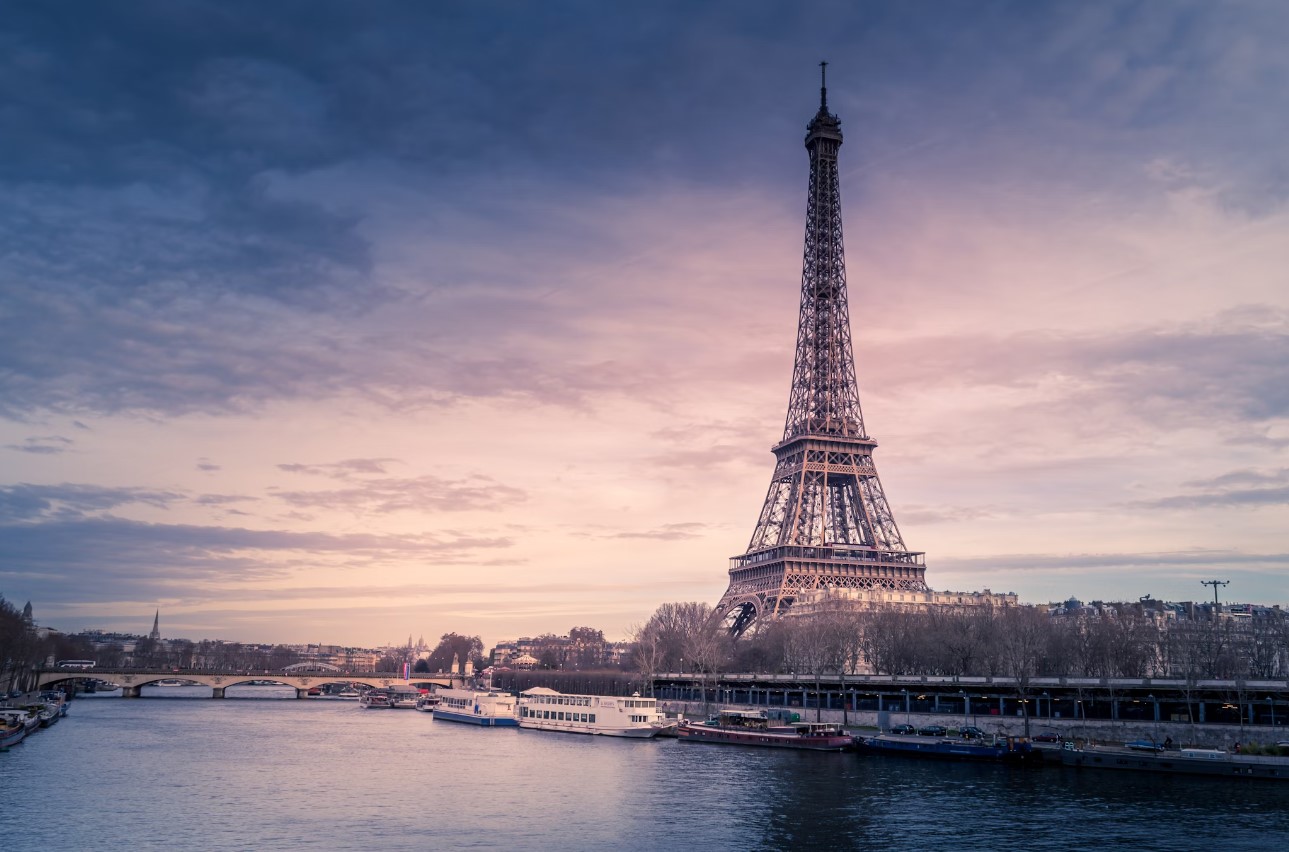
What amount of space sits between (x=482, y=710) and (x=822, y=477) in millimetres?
59525

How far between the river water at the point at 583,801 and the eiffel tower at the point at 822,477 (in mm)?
60998

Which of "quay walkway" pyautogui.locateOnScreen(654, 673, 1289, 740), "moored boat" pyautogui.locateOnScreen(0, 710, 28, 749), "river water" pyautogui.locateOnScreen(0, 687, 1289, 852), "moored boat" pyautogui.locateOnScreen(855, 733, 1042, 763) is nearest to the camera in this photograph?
"river water" pyautogui.locateOnScreen(0, 687, 1289, 852)

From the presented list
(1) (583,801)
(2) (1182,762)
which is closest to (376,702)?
(1) (583,801)

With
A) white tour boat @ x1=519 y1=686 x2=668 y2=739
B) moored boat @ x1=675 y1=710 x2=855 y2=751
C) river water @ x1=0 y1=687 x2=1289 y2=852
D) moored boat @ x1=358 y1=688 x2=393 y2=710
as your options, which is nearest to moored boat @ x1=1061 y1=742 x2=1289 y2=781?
river water @ x1=0 y1=687 x2=1289 y2=852

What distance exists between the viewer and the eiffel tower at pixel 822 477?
479ft

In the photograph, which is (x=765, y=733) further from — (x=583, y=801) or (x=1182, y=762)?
(x=583, y=801)

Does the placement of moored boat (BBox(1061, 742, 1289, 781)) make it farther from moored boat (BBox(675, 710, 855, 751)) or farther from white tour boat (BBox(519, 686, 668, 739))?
white tour boat (BBox(519, 686, 668, 739))

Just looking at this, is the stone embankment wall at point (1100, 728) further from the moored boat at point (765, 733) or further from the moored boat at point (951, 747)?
the moored boat at point (765, 733)

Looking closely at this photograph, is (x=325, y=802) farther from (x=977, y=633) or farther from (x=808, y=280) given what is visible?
(x=808, y=280)

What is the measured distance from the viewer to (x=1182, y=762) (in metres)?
67.1

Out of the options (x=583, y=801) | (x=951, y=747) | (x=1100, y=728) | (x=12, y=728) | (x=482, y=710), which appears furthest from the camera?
(x=482, y=710)

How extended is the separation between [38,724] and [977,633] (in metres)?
94.8

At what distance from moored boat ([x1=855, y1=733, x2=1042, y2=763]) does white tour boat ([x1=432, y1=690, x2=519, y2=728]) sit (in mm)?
47702

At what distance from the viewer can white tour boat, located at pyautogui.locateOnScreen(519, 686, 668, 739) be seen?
103m
